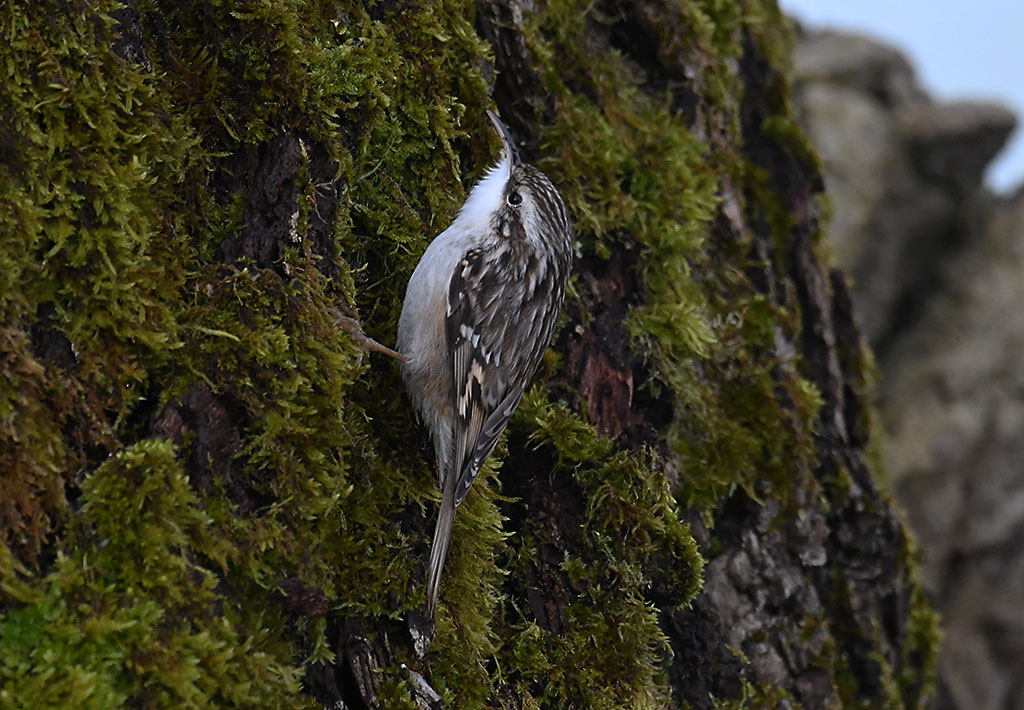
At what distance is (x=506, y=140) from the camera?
2.84m

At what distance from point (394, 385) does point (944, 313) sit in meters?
6.02

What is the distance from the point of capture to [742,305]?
336 cm

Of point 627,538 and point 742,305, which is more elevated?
point 742,305

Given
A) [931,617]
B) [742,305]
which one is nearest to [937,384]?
[931,617]

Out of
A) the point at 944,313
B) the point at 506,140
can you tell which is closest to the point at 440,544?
the point at 506,140

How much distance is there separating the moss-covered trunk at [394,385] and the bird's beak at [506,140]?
0.25 ft

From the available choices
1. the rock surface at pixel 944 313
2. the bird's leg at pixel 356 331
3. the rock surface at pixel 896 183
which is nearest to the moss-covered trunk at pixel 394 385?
the bird's leg at pixel 356 331

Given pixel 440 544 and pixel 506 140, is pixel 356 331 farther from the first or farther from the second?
pixel 506 140

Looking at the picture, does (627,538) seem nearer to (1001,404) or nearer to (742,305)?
(742,305)

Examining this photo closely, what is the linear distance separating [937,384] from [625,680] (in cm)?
532

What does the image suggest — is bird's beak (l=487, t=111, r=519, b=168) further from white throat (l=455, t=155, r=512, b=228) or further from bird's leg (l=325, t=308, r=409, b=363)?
bird's leg (l=325, t=308, r=409, b=363)

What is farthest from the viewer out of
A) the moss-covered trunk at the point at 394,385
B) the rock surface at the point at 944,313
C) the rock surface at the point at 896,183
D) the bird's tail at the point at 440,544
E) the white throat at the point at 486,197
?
the rock surface at the point at 896,183

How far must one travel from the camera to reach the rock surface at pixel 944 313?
664cm

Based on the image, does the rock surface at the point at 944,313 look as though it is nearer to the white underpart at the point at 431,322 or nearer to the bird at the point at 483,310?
the bird at the point at 483,310
